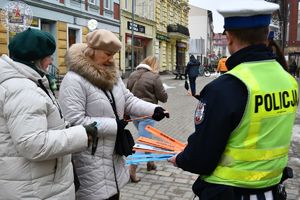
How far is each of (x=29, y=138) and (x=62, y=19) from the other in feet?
57.0

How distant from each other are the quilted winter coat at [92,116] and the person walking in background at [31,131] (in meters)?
0.41

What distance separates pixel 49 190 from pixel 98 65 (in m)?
1.07

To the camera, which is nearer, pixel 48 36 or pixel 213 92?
pixel 213 92

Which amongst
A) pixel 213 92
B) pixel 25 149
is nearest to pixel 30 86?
pixel 25 149

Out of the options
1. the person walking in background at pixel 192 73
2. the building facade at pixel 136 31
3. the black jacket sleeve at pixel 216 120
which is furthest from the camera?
the building facade at pixel 136 31

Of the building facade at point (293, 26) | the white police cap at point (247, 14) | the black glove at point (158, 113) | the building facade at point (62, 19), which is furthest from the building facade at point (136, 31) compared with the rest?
the building facade at point (293, 26)

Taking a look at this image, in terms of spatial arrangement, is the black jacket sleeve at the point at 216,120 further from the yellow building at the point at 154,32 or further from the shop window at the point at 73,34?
the yellow building at the point at 154,32

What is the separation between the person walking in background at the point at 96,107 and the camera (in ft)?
8.97

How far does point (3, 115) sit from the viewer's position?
6.74 feet

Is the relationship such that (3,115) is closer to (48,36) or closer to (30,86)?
(30,86)

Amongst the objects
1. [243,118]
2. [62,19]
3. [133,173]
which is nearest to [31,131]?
[243,118]

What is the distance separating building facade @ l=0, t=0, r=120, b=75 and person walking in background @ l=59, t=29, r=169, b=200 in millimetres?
12375

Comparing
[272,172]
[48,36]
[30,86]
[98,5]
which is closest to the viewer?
[272,172]

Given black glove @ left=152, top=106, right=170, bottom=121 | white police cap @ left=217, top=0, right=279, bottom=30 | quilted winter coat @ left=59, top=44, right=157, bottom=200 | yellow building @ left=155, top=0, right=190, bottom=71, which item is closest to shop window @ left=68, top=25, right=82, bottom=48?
yellow building @ left=155, top=0, right=190, bottom=71
